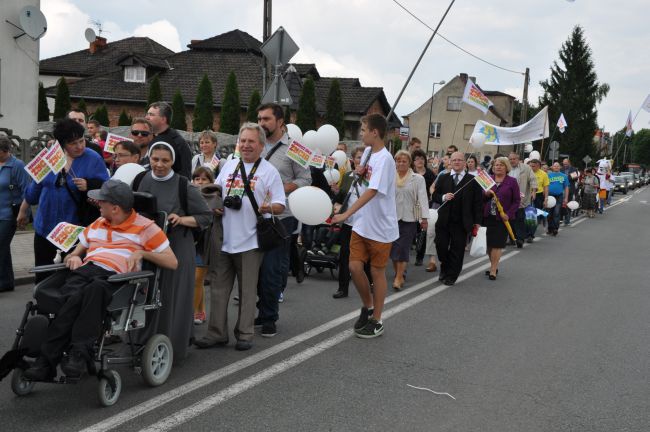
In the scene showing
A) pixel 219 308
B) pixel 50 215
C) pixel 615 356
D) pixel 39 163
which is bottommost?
pixel 615 356

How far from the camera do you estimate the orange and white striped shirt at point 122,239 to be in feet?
16.1

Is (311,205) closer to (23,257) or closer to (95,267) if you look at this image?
(95,267)

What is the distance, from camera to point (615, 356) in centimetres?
655

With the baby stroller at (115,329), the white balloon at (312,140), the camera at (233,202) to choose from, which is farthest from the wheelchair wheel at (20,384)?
the white balloon at (312,140)

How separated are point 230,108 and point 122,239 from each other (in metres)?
34.7

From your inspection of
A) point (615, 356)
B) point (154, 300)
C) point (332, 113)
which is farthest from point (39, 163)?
point (332, 113)

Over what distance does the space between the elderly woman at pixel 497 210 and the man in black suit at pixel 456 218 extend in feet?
2.99

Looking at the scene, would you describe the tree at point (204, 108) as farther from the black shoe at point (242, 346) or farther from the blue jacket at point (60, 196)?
the black shoe at point (242, 346)

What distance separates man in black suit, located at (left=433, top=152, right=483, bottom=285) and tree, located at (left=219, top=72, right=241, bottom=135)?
2973cm

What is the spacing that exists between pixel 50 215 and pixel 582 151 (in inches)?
2819

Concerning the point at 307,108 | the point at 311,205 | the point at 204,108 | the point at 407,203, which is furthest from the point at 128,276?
the point at 307,108

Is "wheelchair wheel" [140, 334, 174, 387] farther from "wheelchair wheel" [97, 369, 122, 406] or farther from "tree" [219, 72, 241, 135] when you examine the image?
"tree" [219, 72, 241, 135]

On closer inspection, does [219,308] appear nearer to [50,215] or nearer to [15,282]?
[50,215]

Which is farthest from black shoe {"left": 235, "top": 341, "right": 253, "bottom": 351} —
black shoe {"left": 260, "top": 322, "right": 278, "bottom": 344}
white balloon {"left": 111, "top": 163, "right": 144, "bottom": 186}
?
white balloon {"left": 111, "top": 163, "right": 144, "bottom": 186}
